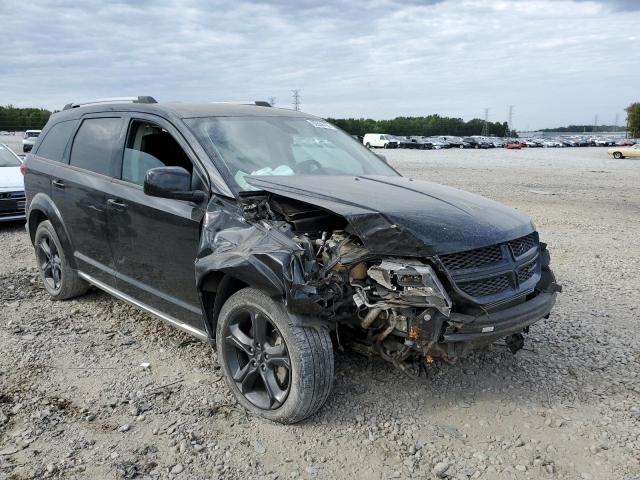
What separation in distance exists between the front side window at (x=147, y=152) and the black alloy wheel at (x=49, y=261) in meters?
1.61

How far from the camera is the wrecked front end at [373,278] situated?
9.85 ft

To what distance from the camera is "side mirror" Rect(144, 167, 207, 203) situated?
3475mm

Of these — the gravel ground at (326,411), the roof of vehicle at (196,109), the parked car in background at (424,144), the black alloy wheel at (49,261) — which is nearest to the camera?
the gravel ground at (326,411)

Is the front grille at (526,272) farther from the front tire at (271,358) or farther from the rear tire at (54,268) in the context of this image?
the rear tire at (54,268)

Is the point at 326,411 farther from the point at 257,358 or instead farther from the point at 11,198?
the point at 11,198

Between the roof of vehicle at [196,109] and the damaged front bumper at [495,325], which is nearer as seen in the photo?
the damaged front bumper at [495,325]

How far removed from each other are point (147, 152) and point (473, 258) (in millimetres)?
2503

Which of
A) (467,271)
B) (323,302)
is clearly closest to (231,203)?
(323,302)

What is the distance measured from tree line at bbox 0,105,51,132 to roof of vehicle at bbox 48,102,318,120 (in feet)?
252

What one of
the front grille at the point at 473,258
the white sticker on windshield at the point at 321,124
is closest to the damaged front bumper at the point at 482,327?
the front grille at the point at 473,258

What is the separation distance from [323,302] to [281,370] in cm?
59

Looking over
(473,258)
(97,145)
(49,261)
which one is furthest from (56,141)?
(473,258)

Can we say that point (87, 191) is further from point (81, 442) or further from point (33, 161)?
point (81, 442)

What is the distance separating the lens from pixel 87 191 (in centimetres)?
464
